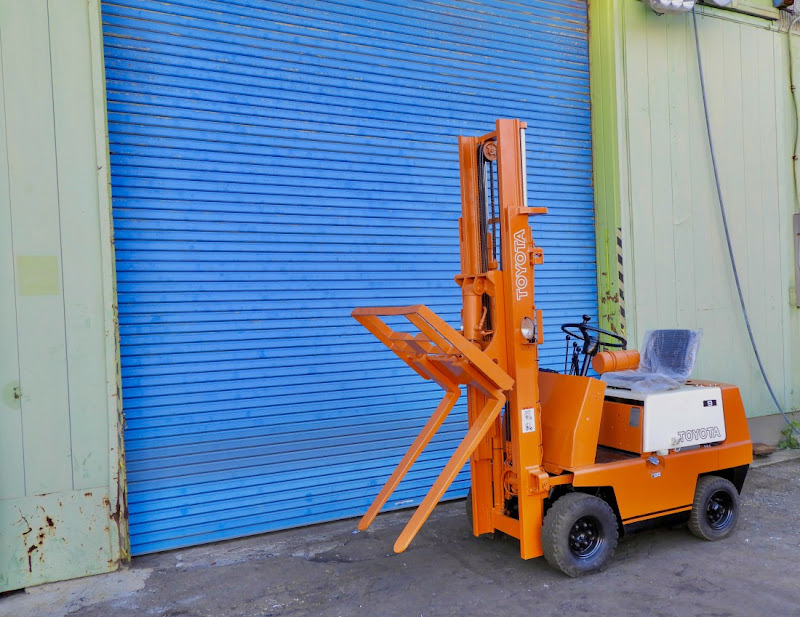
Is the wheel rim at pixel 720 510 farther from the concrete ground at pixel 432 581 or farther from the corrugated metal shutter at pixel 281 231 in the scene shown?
the corrugated metal shutter at pixel 281 231

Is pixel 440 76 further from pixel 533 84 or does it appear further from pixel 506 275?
pixel 506 275

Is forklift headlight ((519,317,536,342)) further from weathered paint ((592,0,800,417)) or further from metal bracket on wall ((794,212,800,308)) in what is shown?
metal bracket on wall ((794,212,800,308))

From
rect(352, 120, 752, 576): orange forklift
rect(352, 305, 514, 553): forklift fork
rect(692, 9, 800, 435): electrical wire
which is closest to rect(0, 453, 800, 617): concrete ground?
rect(352, 120, 752, 576): orange forklift

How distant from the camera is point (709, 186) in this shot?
23.7 ft

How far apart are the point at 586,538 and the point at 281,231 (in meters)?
3.16

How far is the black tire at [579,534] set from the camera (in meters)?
3.91

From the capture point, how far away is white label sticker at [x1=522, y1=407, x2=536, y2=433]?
159 inches

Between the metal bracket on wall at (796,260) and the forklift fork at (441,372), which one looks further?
the metal bracket on wall at (796,260)

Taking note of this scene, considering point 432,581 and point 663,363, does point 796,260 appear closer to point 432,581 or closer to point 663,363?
point 663,363

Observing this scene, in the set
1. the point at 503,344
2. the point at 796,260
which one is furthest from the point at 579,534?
the point at 796,260

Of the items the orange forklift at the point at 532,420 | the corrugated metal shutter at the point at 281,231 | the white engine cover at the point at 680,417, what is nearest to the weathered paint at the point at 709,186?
the corrugated metal shutter at the point at 281,231

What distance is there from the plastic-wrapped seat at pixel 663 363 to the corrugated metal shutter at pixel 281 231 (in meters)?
1.71

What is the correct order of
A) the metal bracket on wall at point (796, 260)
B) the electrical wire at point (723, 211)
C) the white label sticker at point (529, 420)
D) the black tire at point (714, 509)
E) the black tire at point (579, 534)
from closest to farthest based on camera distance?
the black tire at point (579, 534) < the white label sticker at point (529, 420) < the black tire at point (714, 509) < the electrical wire at point (723, 211) < the metal bracket on wall at point (796, 260)

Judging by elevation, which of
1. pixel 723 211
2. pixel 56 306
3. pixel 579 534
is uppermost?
pixel 723 211
